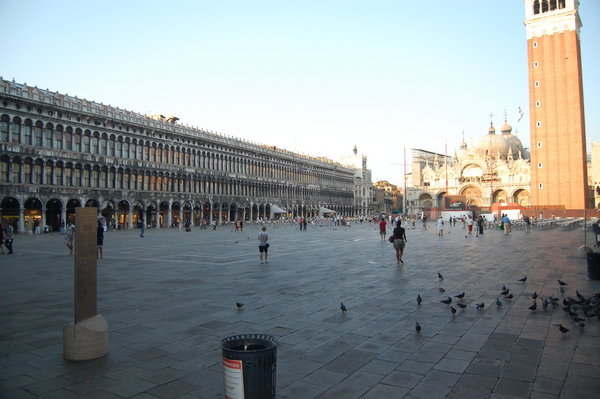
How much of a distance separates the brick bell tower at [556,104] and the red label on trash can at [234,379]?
73.1m

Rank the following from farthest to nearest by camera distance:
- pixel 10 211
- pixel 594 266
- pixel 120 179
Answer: pixel 120 179 < pixel 10 211 < pixel 594 266

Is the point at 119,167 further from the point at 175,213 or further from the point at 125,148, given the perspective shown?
the point at 175,213

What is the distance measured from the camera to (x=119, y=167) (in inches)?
1975

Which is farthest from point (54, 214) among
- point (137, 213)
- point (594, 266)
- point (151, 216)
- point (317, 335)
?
point (594, 266)

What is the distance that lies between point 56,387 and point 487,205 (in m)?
94.4

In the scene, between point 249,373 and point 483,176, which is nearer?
point 249,373

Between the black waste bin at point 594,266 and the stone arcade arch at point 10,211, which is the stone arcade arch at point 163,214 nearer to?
the stone arcade arch at point 10,211

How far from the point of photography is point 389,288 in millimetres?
10016

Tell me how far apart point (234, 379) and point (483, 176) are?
9687 centimetres

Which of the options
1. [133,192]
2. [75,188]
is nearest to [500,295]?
[75,188]

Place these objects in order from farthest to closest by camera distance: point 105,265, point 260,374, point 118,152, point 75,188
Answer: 1. point 118,152
2. point 75,188
3. point 105,265
4. point 260,374

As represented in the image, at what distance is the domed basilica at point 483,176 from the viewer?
286 feet

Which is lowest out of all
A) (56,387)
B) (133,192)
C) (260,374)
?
(56,387)

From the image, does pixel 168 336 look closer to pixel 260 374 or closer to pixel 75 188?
pixel 260 374
